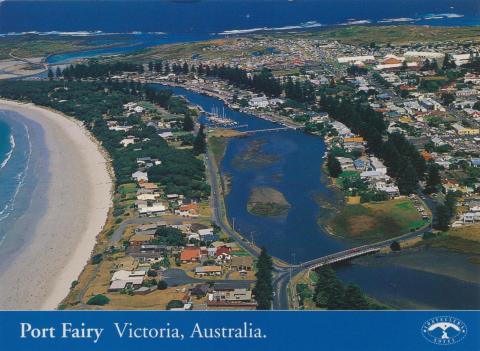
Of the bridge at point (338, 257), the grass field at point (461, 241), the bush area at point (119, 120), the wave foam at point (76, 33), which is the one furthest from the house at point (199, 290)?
the wave foam at point (76, 33)

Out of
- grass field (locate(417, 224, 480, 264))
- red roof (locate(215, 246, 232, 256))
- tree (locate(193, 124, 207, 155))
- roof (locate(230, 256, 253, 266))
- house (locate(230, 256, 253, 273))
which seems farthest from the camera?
tree (locate(193, 124, 207, 155))

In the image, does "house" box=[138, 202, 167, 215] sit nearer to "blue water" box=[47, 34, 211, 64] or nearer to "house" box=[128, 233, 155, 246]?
"house" box=[128, 233, 155, 246]

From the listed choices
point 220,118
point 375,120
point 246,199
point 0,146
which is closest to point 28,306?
point 246,199

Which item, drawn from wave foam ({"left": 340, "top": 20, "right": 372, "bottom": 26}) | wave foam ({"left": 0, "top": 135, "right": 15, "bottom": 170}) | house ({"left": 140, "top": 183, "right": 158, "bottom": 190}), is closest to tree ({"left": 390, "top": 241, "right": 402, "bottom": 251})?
house ({"left": 140, "top": 183, "right": 158, "bottom": 190})

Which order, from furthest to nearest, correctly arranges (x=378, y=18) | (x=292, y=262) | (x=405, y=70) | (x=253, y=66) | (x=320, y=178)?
1. (x=378, y=18)
2. (x=253, y=66)
3. (x=405, y=70)
4. (x=320, y=178)
5. (x=292, y=262)

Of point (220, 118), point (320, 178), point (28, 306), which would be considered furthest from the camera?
point (220, 118)

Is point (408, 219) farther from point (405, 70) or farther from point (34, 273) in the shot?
point (405, 70)
